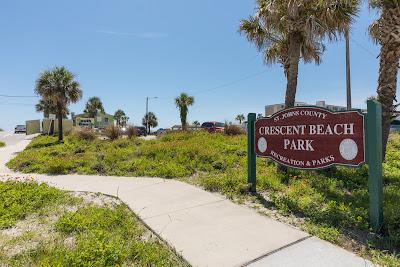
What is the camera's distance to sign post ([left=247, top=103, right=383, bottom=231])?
4.60 m

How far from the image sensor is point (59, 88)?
27594mm

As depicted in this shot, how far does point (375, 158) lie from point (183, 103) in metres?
31.5

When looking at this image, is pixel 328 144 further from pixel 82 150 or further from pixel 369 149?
pixel 82 150

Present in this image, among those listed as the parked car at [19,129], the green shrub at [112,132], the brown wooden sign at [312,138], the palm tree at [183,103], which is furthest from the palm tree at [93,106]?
the brown wooden sign at [312,138]

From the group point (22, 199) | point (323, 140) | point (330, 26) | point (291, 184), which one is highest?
point (330, 26)

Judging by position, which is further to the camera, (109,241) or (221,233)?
(221,233)

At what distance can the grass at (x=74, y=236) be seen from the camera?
3801 mm

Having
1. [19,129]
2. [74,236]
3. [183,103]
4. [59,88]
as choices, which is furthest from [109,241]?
[19,129]

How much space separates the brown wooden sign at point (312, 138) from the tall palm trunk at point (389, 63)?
178 inches

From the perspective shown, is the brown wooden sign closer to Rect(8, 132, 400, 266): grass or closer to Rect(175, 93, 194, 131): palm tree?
Rect(8, 132, 400, 266): grass

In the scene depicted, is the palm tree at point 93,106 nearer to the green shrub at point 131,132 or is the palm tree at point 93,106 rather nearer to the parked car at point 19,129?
the parked car at point 19,129

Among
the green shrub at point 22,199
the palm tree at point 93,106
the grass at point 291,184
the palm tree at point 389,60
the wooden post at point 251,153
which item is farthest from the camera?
the palm tree at point 93,106

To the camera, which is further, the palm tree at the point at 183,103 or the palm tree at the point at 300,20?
the palm tree at the point at 183,103

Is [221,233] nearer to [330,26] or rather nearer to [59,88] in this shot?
[330,26]
